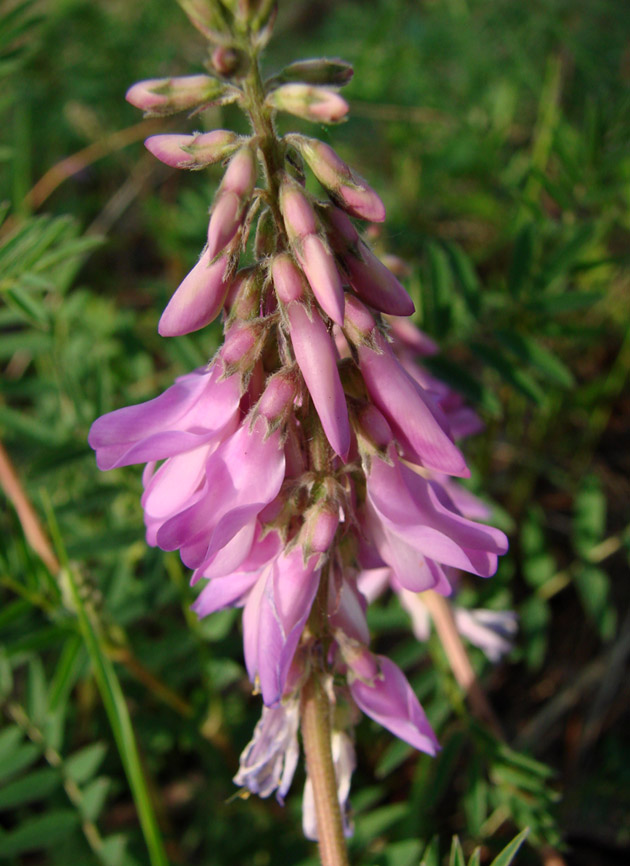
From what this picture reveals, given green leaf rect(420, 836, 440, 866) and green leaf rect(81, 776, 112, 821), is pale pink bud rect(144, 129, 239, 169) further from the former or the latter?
green leaf rect(81, 776, 112, 821)

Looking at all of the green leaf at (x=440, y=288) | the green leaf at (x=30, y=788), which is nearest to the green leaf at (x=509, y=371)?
the green leaf at (x=440, y=288)

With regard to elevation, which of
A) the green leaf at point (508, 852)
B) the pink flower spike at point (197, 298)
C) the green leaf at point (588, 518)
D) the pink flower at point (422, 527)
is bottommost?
the green leaf at point (588, 518)

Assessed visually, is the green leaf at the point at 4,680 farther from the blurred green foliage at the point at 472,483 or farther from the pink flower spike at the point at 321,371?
the pink flower spike at the point at 321,371

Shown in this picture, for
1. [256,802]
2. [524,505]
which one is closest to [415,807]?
[256,802]

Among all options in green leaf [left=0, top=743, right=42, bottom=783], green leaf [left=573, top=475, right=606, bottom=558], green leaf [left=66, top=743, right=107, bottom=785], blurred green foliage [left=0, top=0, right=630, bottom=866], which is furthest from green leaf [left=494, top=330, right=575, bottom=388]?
green leaf [left=0, top=743, right=42, bottom=783]

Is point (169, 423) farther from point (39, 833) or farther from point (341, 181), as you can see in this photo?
point (39, 833)

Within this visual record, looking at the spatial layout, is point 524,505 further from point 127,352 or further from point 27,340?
point 27,340
